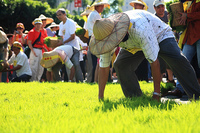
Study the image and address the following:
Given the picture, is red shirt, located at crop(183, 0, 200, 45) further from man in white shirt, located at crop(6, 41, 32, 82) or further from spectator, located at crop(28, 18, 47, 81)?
spectator, located at crop(28, 18, 47, 81)

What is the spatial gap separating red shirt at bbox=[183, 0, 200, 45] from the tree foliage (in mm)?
15619

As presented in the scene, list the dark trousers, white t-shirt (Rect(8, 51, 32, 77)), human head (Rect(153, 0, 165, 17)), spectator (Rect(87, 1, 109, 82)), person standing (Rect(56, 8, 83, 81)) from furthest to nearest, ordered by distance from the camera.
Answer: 1. white t-shirt (Rect(8, 51, 32, 77))
2. person standing (Rect(56, 8, 83, 81))
3. spectator (Rect(87, 1, 109, 82))
4. human head (Rect(153, 0, 165, 17))
5. the dark trousers

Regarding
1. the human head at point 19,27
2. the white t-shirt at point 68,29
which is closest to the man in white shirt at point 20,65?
the white t-shirt at point 68,29

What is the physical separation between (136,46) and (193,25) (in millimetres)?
2146

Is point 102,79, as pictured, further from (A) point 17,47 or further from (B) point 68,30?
(A) point 17,47

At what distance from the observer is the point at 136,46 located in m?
4.11

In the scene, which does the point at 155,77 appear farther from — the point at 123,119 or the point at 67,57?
the point at 67,57

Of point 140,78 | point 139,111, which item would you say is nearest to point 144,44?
point 139,111

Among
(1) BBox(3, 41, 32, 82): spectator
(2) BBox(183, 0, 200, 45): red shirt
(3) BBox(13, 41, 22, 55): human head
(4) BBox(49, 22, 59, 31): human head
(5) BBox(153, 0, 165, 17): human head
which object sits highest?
(5) BBox(153, 0, 165, 17): human head

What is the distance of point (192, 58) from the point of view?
5992 millimetres

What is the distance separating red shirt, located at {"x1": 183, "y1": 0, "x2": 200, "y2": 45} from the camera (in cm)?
552

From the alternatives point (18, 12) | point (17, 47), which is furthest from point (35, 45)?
point (18, 12)

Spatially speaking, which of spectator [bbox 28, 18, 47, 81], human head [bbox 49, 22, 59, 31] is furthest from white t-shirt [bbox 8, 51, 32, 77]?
human head [bbox 49, 22, 59, 31]

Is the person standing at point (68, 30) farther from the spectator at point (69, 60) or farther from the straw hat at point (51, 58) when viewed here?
the straw hat at point (51, 58)
